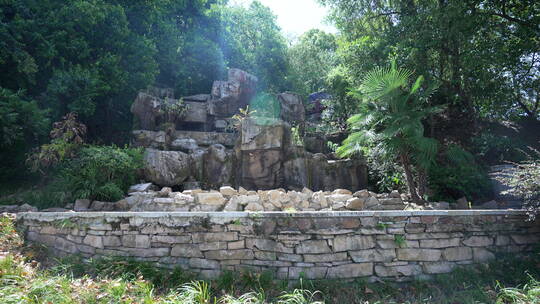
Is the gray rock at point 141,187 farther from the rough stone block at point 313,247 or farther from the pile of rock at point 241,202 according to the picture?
the rough stone block at point 313,247

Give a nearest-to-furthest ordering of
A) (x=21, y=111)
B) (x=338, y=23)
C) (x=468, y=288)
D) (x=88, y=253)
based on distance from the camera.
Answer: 1. (x=468, y=288)
2. (x=88, y=253)
3. (x=21, y=111)
4. (x=338, y=23)

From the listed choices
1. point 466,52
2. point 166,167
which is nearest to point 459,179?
point 466,52

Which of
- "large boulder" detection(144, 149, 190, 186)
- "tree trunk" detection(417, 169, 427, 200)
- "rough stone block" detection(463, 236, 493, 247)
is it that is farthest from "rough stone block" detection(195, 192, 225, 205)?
"tree trunk" detection(417, 169, 427, 200)

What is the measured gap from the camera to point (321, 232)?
358cm

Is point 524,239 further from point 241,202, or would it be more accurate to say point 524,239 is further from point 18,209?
point 18,209

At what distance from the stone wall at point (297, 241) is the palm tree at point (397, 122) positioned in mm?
2256

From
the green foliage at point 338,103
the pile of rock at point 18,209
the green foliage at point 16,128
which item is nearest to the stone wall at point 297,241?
the pile of rock at point 18,209

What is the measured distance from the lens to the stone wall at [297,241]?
355cm

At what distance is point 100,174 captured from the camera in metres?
6.42

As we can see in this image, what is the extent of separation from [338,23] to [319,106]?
15.4 feet

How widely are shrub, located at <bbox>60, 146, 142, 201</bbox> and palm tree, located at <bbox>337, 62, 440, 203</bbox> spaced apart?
425cm

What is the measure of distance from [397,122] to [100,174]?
5.58 m

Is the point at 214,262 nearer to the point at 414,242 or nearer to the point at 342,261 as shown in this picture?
the point at 342,261

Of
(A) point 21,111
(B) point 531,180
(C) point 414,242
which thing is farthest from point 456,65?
(A) point 21,111
